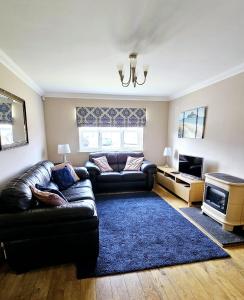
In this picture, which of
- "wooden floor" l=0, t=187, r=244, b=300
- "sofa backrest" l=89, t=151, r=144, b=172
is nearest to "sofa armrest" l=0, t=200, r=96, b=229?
"wooden floor" l=0, t=187, r=244, b=300

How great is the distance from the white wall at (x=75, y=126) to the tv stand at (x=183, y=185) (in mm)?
963

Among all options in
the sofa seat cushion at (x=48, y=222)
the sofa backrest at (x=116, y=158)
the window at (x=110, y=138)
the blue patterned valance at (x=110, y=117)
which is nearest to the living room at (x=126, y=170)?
the sofa seat cushion at (x=48, y=222)

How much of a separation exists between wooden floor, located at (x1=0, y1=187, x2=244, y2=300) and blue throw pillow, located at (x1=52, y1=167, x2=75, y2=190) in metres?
1.36

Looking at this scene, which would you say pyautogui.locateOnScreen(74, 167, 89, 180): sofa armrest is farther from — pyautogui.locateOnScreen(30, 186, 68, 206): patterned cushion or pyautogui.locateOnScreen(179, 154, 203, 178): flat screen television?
pyautogui.locateOnScreen(179, 154, 203, 178): flat screen television

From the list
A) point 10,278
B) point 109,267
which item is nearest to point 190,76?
point 109,267

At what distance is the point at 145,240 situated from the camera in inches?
91.2

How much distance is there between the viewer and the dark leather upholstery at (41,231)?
1.69m

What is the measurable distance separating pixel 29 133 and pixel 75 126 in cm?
153

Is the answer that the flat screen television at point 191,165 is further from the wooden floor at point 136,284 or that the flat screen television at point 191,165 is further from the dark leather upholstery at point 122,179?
the wooden floor at point 136,284

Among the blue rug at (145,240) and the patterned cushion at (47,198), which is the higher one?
the patterned cushion at (47,198)

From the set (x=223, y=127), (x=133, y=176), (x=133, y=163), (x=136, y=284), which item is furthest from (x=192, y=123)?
(x=136, y=284)

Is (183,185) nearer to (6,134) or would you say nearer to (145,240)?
(145,240)

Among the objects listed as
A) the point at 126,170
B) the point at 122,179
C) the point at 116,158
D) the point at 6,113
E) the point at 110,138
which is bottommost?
the point at 122,179

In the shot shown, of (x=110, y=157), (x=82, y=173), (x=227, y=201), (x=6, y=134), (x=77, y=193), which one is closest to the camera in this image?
(x=6, y=134)
